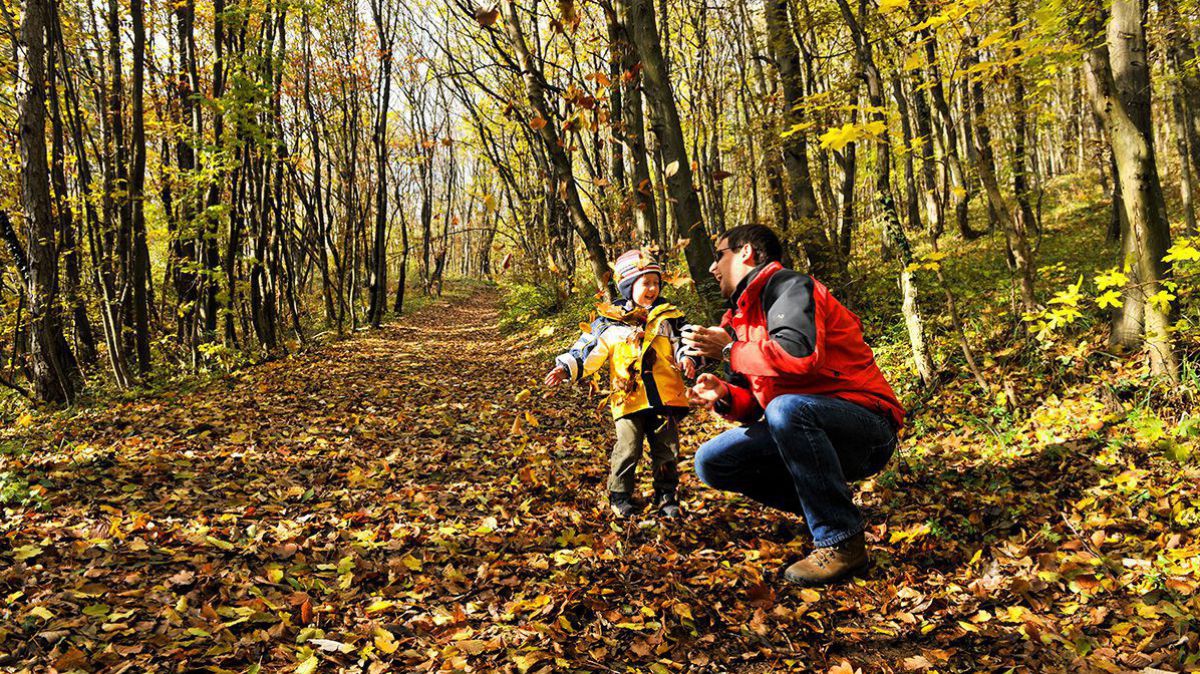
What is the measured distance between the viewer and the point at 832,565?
279 centimetres

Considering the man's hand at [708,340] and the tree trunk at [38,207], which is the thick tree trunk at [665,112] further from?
the tree trunk at [38,207]

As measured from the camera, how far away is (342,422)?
20.6 ft

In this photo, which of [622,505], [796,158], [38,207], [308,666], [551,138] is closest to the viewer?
[308,666]

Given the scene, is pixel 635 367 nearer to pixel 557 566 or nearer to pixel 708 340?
pixel 708 340

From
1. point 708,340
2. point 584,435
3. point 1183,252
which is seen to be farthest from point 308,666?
point 1183,252

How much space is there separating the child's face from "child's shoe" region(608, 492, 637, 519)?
1.20 metres

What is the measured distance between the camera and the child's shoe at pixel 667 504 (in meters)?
3.67

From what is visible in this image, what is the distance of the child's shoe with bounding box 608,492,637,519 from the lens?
3.74 m

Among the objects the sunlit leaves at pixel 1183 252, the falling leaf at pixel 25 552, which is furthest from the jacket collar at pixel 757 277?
the falling leaf at pixel 25 552

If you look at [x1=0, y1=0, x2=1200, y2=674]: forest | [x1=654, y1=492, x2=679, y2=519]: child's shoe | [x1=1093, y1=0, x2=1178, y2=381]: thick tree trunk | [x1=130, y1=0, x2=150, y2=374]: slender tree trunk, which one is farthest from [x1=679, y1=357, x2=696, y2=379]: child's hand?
[x1=130, y1=0, x2=150, y2=374]: slender tree trunk

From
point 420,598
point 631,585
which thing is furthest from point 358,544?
point 631,585

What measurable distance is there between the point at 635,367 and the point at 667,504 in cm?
89

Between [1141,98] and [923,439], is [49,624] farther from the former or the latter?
[1141,98]

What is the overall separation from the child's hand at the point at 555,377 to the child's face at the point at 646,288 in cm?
61
